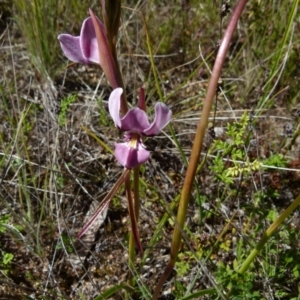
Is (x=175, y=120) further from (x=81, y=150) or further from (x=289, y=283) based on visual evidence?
(x=289, y=283)

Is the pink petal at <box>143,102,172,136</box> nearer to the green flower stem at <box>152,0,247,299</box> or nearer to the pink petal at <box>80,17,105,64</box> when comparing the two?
the green flower stem at <box>152,0,247,299</box>

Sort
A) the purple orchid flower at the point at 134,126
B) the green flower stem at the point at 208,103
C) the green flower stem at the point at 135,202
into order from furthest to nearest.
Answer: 1. the green flower stem at the point at 135,202
2. the purple orchid flower at the point at 134,126
3. the green flower stem at the point at 208,103

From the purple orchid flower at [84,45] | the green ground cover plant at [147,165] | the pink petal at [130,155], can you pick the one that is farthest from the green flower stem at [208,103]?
the purple orchid flower at [84,45]

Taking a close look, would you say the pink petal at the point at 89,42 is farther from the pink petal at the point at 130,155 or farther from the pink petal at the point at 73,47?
the pink petal at the point at 130,155

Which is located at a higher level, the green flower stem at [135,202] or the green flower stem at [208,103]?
the green flower stem at [208,103]

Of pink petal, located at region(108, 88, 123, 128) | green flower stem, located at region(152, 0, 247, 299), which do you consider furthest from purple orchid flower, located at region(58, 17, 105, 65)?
green flower stem, located at region(152, 0, 247, 299)

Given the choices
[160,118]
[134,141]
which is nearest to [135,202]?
[134,141]

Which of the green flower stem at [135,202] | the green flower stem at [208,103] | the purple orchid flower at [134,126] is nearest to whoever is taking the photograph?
the green flower stem at [208,103]

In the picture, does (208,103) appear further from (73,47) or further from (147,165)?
(147,165)
